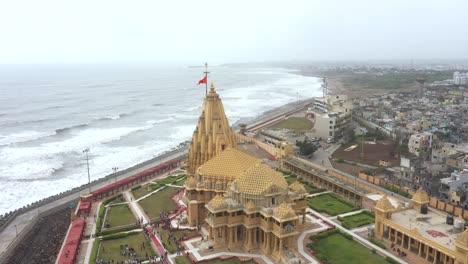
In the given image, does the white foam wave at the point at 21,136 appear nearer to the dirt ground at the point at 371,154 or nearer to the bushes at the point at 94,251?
the bushes at the point at 94,251

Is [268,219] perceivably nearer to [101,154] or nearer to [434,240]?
[434,240]

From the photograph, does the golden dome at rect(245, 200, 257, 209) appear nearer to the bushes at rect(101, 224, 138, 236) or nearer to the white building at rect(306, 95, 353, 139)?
the bushes at rect(101, 224, 138, 236)

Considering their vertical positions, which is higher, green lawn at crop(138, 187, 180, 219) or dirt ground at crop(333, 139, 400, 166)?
dirt ground at crop(333, 139, 400, 166)

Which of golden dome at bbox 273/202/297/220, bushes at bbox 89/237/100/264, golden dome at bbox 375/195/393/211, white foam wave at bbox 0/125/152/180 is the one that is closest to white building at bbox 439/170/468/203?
golden dome at bbox 375/195/393/211

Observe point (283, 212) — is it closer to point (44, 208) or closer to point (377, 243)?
point (377, 243)

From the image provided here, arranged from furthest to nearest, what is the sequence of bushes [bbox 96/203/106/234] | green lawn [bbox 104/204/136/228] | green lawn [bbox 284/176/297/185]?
green lawn [bbox 284/176/297/185]
green lawn [bbox 104/204/136/228]
bushes [bbox 96/203/106/234]

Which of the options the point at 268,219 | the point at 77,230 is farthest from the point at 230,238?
the point at 77,230

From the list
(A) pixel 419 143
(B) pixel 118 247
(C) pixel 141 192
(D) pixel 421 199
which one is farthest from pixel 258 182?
(A) pixel 419 143
